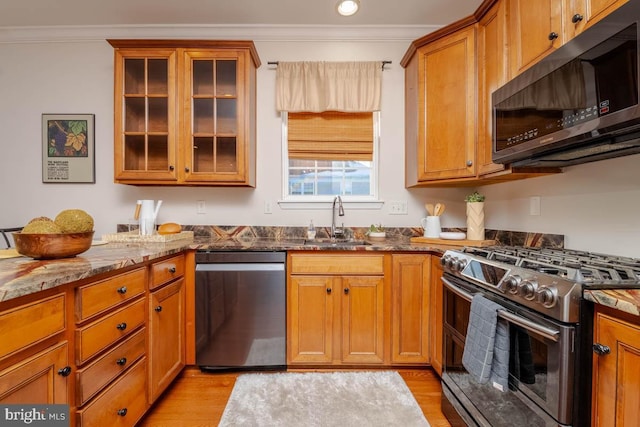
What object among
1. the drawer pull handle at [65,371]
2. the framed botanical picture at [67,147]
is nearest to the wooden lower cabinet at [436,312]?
the drawer pull handle at [65,371]

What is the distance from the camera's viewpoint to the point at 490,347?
3.81ft

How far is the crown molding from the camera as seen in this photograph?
2502 millimetres

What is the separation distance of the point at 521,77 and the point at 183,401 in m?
2.58

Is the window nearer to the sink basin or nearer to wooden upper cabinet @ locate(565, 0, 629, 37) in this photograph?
the sink basin

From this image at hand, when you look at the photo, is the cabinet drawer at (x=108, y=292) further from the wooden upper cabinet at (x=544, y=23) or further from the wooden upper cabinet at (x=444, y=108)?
the wooden upper cabinet at (x=544, y=23)

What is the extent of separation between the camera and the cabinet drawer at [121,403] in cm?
111

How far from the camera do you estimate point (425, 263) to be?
1.92 m

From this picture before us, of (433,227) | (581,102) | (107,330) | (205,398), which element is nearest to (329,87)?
(433,227)

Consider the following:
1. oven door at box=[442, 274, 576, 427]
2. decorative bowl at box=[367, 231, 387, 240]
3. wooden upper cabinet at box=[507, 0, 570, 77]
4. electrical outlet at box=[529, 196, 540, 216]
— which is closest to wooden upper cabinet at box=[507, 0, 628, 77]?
wooden upper cabinet at box=[507, 0, 570, 77]

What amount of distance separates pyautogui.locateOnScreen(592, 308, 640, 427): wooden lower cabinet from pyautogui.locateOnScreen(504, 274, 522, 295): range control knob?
232 mm

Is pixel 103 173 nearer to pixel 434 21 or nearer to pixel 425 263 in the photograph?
pixel 425 263

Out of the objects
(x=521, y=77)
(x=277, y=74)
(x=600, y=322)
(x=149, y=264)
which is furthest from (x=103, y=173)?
(x=600, y=322)

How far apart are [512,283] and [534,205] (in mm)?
1072

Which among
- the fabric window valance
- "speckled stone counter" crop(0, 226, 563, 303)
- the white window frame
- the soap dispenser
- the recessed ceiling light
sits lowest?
"speckled stone counter" crop(0, 226, 563, 303)
